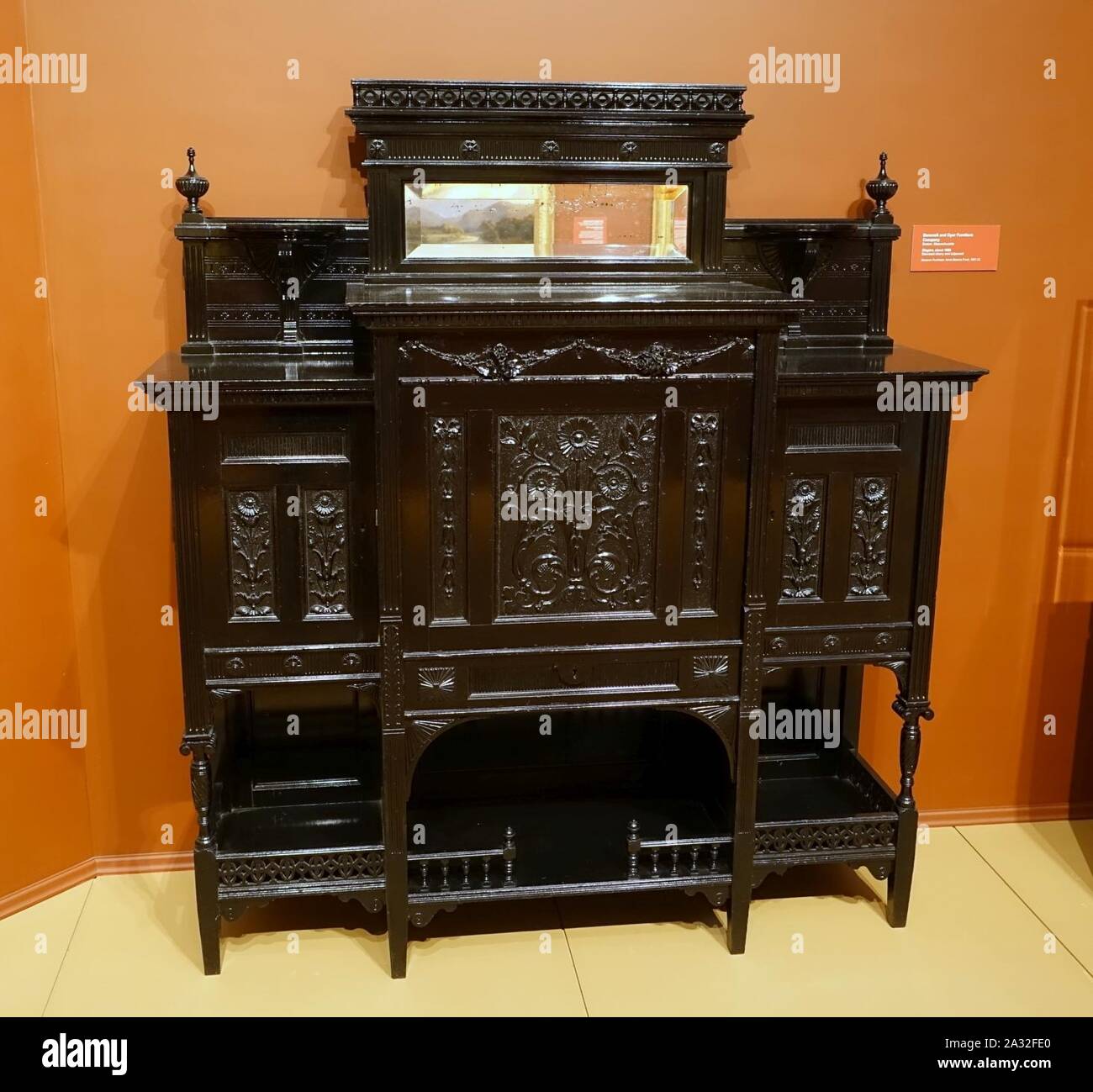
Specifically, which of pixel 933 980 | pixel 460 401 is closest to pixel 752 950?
pixel 933 980

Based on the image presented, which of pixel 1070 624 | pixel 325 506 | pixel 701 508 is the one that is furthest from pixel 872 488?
pixel 325 506

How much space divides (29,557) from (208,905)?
1086mm

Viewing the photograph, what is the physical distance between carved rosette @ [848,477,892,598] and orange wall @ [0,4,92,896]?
2.20 meters

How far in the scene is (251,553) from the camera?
119 inches

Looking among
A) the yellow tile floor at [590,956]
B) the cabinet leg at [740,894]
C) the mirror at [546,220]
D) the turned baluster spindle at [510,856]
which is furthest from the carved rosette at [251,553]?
the cabinet leg at [740,894]

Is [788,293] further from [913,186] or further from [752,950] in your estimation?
[752,950]

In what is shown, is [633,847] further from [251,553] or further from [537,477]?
[251,553]

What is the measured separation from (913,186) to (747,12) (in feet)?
2.29

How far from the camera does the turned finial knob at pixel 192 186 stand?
3.20 meters

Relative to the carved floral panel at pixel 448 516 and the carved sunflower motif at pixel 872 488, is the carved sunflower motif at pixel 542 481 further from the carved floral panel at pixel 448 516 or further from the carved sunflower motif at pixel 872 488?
the carved sunflower motif at pixel 872 488

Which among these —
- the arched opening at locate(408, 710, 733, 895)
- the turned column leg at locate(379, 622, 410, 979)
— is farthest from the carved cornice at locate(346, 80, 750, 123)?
the arched opening at locate(408, 710, 733, 895)

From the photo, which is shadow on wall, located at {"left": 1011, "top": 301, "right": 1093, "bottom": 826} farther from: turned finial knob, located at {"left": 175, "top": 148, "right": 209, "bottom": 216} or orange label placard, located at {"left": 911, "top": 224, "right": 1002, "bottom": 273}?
turned finial knob, located at {"left": 175, "top": 148, "right": 209, "bottom": 216}

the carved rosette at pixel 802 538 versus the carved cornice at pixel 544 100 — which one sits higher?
the carved cornice at pixel 544 100

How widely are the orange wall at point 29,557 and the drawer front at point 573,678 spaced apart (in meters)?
1.16
